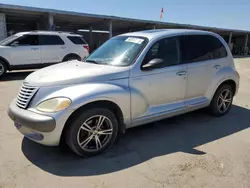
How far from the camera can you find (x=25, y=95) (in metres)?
3.11

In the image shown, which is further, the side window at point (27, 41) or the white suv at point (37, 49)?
the side window at point (27, 41)

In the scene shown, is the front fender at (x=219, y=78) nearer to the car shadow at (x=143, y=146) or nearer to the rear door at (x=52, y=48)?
the car shadow at (x=143, y=146)

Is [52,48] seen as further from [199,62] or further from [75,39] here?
[199,62]

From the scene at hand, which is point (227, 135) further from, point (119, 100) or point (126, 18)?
point (126, 18)

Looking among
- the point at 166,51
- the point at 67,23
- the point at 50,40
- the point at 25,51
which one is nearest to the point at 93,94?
the point at 166,51

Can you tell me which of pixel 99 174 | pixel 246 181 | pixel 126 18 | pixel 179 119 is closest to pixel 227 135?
pixel 179 119

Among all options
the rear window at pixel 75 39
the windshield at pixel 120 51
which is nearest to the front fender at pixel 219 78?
the windshield at pixel 120 51

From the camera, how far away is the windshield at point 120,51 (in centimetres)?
354

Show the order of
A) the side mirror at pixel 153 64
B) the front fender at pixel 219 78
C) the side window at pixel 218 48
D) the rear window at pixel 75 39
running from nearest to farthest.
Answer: the side mirror at pixel 153 64, the front fender at pixel 219 78, the side window at pixel 218 48, the rear window at pixel 75 39

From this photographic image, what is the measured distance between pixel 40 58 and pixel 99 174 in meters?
8.78

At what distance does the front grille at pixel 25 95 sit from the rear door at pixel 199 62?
2522mm

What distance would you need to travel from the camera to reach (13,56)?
31.7ft

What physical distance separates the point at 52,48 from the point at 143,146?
333 inches

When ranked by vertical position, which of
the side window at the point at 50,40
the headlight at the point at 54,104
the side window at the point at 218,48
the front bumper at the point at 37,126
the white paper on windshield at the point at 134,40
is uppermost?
the white paper on windshield at the point at 134,40
